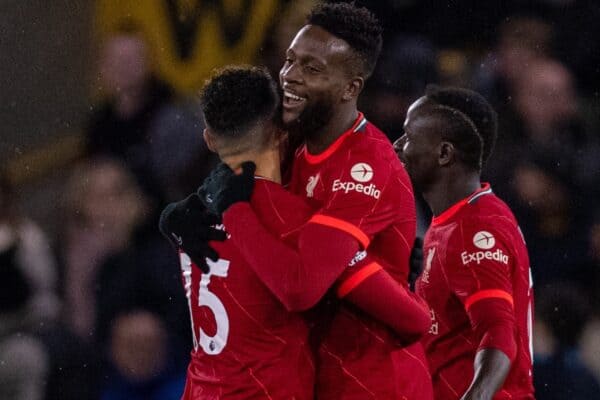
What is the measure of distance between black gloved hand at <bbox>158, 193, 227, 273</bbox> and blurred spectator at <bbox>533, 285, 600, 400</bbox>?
2.59 metres

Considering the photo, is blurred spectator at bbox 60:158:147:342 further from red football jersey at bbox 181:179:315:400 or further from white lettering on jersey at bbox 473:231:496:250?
red football jersey at bbox 181:179:315:400

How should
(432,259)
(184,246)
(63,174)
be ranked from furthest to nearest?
(63,174), (432,259), (184,246)

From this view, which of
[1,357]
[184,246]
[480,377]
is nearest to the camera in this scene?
[184,246]

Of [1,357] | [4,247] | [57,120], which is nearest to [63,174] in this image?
[57,120]

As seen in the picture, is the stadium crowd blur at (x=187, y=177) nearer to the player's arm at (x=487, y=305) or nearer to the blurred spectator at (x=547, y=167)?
the blurred spectator at (x=547, y=167)

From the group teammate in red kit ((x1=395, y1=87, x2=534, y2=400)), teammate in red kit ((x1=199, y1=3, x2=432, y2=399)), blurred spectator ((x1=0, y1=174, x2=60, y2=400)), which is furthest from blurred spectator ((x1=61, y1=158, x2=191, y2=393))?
teammate in red kit ((x1=199, y1=3, x2=432, y2=399))

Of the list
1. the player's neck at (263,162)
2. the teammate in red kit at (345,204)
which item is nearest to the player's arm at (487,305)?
the teammate in red kit at (345,204)

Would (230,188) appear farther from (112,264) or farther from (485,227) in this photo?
(112,264)

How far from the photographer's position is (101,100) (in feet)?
15.0

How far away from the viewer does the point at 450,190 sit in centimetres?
294

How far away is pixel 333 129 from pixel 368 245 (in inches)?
10.9

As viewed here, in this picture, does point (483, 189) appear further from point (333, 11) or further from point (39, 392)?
point (39, 392)

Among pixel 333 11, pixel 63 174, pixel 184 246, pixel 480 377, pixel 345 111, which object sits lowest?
pixel 63 174

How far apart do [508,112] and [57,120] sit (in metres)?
2.02
